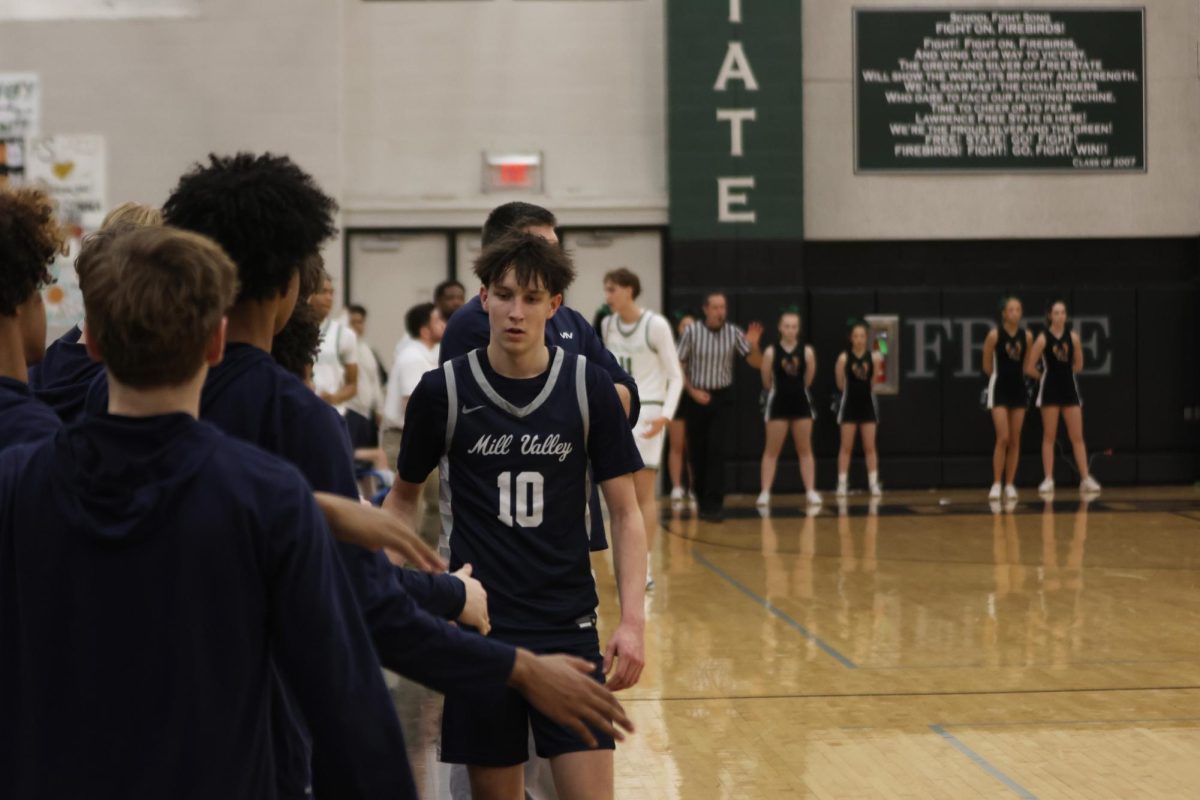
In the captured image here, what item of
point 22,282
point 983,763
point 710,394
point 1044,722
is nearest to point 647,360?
point 710,394

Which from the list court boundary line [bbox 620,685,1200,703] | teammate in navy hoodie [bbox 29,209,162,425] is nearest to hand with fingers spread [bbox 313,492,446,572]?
teammate in navy hoodie [bbox 29,209,162,425]

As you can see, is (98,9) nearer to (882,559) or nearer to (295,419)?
(882,559)

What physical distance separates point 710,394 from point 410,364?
12.6 ft

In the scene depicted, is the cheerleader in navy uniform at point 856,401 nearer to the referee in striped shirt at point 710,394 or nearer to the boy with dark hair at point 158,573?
the referee in striped shirt at point 710,394

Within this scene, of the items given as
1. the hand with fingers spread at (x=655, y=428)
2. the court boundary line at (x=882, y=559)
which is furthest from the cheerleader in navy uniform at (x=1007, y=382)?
the hand with fingers spread at (x=655, y=428)

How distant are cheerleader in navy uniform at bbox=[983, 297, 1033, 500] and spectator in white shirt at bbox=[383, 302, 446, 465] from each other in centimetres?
679

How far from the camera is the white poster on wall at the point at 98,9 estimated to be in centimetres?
1623

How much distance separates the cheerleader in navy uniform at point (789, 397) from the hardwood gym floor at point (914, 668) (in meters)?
2.39

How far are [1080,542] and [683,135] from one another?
20.6 feet

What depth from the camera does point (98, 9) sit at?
16328 mm

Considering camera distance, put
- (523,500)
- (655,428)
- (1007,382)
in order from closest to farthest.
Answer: (523,500), (655,428), (1007,382)

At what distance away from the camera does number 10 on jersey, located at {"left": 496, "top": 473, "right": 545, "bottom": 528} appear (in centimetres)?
391

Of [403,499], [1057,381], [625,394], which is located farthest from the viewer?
[1057,381]

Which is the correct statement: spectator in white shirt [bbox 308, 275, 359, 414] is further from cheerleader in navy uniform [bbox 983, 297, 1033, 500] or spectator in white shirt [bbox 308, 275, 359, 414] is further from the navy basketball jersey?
the navy basketball jersey
